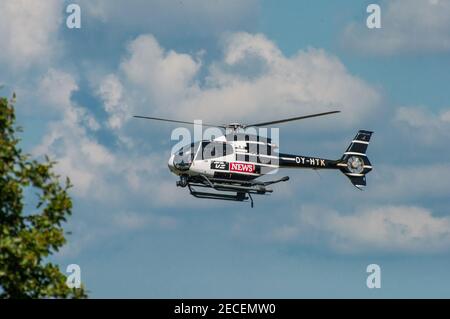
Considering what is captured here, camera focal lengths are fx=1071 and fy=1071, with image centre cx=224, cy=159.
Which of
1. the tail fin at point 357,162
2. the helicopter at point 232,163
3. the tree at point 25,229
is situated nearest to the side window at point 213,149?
the helicopter at point 232,163

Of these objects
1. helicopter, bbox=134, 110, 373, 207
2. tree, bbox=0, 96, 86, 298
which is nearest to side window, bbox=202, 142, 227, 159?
helicopter, bbox=134, 110, 373, 207

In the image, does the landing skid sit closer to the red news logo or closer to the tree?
the red news logo

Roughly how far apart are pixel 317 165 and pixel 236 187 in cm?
934

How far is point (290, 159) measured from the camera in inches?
3127

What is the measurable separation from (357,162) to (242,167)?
46.2 feet

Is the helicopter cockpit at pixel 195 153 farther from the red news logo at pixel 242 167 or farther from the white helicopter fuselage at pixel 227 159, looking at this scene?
the red news logo at pixel 242 167

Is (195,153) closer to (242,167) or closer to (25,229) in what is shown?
(242,167)

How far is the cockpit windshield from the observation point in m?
73.9

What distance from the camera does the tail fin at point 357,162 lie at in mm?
86125

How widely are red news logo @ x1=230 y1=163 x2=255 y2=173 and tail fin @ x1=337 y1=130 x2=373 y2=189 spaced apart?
1127 centimetres

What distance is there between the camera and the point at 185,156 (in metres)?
74.1

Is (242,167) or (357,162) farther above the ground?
(357,162)

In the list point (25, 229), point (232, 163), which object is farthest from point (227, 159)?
point (25, 229)
